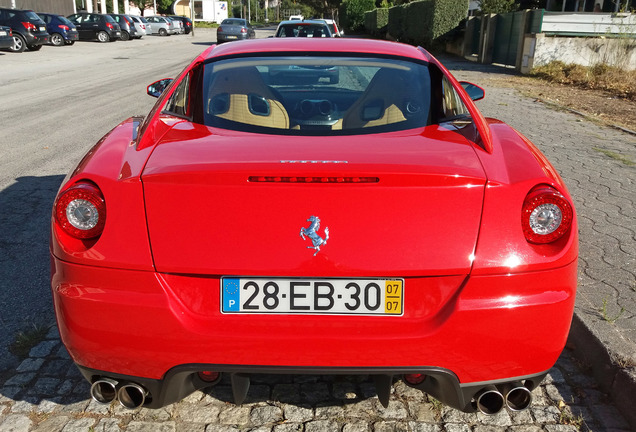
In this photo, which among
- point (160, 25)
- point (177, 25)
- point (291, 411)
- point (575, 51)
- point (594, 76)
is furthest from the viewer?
point (177, 25)

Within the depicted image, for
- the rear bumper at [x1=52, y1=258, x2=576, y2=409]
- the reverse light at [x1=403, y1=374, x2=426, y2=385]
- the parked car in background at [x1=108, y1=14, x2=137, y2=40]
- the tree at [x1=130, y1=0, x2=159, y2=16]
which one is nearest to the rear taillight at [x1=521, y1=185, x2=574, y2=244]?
the rear bumper at [x1=52, y1=258, x2=576, y2=409]

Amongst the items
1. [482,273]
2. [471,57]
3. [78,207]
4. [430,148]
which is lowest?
[471,57]

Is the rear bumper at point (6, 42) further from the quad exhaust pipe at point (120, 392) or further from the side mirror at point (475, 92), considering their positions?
the quad exhaust pipe at point (120, 392)

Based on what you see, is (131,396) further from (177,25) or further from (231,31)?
(177,25)

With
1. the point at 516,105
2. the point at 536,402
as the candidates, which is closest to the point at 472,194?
the point at 536,402

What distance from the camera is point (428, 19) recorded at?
29.2m

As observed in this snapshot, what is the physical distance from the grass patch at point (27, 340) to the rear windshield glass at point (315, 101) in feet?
4.79

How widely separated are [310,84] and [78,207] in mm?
1817

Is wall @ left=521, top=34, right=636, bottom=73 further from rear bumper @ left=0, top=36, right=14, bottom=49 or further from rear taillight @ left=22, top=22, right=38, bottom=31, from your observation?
rear taillight @ left=22, top=22, right=38, bottom=31

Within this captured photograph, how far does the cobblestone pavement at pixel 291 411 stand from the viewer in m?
2.52

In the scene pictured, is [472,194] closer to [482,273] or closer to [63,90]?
[482,273]

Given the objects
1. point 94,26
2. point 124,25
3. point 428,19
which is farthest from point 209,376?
point 124,25

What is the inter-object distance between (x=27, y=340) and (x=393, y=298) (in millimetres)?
2057

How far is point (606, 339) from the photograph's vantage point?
2990mm
